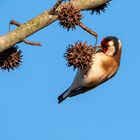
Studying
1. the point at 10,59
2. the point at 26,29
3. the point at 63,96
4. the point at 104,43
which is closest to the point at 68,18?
the point at 26,29

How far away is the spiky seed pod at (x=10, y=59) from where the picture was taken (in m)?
2.62

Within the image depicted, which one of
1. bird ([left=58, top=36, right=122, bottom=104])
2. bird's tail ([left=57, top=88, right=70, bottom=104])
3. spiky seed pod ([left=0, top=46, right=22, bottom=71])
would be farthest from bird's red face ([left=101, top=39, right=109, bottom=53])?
spiky seed pod ([left=0, top=46, right=22, bottom=71])

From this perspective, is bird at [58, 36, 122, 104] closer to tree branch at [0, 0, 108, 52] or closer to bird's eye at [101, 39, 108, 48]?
bird's eye at [101, 39, 108, 48]

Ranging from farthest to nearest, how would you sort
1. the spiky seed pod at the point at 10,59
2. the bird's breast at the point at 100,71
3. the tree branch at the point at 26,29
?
1. the bird's breast at the point at 100,71
2. the spiky seed pod at the point at 10,59
3. the tree branch at the point at 26,29

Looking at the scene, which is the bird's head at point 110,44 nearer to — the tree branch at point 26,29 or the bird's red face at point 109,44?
the bird's red face at point 109,44

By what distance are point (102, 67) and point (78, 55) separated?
110 centimetres

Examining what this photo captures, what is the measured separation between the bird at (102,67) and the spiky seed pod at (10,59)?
1.14 meters

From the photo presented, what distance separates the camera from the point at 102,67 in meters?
3.83

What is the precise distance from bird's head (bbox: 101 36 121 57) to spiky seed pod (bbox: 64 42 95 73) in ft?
3.09

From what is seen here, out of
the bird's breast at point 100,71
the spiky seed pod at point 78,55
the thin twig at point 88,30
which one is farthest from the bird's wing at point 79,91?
the thin twig at point 88,30

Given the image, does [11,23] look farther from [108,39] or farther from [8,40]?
[108,39]

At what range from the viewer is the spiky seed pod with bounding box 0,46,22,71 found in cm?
262

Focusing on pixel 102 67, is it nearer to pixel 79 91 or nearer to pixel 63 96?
pixel 79 91

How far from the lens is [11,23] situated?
2371 mm
